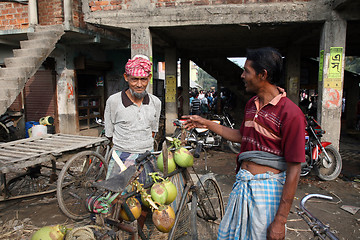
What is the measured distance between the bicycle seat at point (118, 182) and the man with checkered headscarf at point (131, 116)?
2.08 ft

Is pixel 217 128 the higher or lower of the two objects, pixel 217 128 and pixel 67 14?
the lower

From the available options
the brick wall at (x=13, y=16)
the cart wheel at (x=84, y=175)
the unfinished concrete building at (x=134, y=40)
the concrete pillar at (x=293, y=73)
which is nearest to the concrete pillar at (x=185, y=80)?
the unfinished concrete building at (x=134, y=40)

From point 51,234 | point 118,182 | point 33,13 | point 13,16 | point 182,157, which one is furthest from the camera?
point 13,16

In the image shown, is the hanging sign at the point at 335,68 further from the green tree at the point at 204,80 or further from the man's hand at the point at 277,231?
the green tree at the point at 204,80

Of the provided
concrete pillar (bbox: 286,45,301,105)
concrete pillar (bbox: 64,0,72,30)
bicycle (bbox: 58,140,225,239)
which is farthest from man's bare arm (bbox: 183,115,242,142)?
concrete pillar (bbox: 286,45,301,105)

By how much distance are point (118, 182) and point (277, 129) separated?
47.2 inches

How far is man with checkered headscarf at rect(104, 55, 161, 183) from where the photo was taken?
266 cm

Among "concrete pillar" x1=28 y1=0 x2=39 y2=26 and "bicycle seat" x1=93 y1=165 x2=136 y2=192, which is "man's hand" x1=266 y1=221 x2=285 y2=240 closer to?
"bicycle seat" x1=93 y1=165 x2=136 y2=192

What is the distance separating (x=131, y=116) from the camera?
2.70 m

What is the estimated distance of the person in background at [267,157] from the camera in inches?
63.4

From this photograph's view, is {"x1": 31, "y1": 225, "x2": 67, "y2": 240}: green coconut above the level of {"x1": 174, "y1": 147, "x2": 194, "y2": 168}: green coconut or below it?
below

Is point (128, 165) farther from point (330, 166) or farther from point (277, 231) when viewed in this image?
point (330, 166)

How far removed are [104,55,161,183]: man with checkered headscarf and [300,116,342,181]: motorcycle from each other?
3.96 meters

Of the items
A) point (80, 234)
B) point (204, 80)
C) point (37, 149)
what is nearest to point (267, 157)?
point (80, 234)
